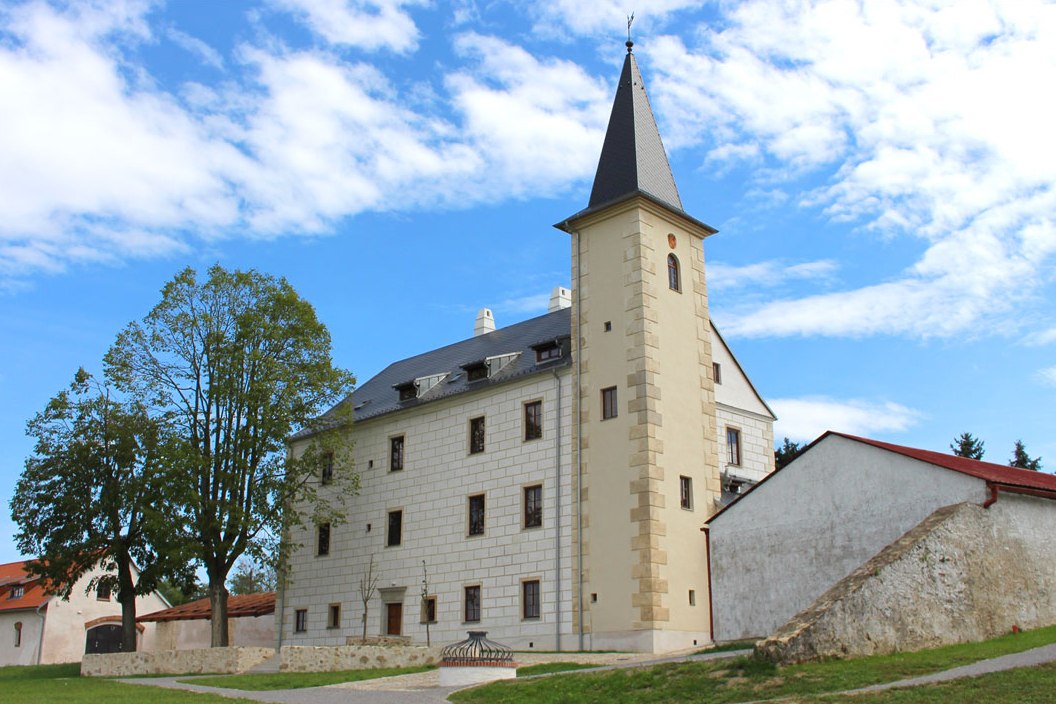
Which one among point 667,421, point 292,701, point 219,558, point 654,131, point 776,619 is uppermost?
point 654,131

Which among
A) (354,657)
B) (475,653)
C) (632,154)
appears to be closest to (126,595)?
(354,657)

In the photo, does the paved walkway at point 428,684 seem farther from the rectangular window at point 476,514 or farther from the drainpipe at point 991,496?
the rectangular window at point 476,514

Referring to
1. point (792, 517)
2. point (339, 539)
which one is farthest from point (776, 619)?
point (339, 539)

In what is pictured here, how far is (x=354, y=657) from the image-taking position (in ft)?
84.2

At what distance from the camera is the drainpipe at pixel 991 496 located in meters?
18.8

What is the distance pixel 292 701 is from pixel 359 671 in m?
6.14

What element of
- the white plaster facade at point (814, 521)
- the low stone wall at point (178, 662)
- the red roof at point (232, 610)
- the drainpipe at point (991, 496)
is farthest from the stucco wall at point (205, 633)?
the drainpipe at point (991, 496)

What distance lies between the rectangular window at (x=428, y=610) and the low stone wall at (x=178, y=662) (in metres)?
4.96

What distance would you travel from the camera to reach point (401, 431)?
36.8 m

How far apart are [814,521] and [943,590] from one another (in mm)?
4067

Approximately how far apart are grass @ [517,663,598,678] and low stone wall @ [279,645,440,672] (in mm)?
3856

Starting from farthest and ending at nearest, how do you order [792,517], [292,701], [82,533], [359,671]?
[82,533]
[359,671]
[792,517]
[292,701]

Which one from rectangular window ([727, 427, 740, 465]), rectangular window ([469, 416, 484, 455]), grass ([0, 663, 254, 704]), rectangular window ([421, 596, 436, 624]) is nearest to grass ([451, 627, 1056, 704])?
grass ([0, 663, 254, 704])

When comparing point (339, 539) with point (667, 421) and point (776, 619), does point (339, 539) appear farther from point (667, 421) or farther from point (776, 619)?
point (776, 619)
